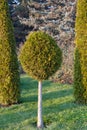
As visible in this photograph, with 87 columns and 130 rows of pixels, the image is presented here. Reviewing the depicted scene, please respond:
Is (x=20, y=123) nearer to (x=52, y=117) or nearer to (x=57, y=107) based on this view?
(x=52, y=117)

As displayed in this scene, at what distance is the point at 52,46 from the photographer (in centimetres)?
637

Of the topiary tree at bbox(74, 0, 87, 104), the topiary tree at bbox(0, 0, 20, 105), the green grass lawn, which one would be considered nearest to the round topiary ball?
the green grass lawn

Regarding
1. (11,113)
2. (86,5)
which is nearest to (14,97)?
(11,113)

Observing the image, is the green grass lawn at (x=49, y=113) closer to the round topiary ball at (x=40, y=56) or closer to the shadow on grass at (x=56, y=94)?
the shadow on grass at (x=56, y=94)

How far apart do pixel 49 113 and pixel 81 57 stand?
6.35 feet

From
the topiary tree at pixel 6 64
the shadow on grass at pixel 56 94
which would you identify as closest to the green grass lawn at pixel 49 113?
the shadow on grass at pixel 56 94

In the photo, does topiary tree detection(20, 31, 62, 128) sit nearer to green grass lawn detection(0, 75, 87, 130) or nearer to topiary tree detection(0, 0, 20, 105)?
green grass lawn detection(0, 75, 87, 130)

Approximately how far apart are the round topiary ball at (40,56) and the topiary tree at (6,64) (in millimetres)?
2239

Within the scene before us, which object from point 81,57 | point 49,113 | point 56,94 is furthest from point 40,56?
point 56,94

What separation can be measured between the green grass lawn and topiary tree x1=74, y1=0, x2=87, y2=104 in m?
0.38

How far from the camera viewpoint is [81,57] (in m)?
8.27

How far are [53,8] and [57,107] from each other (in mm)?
11190

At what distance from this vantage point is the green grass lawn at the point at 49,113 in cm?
630

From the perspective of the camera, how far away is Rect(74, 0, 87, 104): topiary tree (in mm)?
8164
